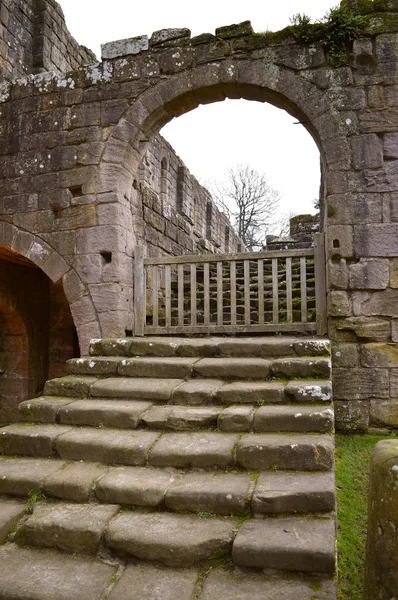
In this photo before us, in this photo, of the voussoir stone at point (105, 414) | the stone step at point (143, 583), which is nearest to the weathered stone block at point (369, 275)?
the voussoir stone at point (105, 414)

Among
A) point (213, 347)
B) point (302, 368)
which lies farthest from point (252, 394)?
point (213, 347)

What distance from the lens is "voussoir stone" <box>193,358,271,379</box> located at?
404 centimetres

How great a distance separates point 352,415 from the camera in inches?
193

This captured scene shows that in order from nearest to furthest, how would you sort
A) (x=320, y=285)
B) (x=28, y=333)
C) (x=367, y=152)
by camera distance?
(x=367, y=152) < (x=320, y=285) < (x=28, y=333)

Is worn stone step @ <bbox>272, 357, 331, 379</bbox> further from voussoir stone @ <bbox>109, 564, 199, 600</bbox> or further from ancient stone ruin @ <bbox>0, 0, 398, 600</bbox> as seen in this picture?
voussoir stone @ <bbox>109, 564, 199, 600</bbox>

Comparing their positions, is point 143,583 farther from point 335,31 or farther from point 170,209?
point 170,209

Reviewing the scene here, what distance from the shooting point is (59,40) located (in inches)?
359

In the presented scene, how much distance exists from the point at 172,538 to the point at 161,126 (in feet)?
17.1

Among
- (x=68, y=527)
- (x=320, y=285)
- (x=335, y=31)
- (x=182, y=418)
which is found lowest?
(x=68, y=527)

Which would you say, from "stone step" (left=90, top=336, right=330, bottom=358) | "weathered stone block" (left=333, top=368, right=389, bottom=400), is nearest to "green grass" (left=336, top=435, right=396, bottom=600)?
"weathered stone block" (left=333, top=368, right=389, bottom=400)

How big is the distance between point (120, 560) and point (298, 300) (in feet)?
14.9

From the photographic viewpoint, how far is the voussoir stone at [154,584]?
2131mm

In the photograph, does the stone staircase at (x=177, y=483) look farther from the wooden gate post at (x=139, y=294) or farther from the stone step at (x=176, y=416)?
the wooden gate post at (x=139, y=294)

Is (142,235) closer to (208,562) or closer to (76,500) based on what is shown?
(76,500)
